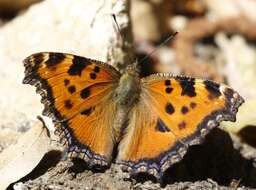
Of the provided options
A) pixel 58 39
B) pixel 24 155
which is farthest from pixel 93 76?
pixel 58 39

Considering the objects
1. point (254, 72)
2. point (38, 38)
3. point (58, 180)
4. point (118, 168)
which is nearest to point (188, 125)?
point (118, 168)

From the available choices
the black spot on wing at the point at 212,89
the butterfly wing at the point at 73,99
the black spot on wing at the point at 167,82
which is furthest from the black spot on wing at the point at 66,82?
the black spot on wing at the point at 212,89

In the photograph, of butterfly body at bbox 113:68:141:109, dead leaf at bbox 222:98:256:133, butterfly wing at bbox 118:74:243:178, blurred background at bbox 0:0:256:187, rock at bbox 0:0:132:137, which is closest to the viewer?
butterfly wing at bbox 118:74:243:178

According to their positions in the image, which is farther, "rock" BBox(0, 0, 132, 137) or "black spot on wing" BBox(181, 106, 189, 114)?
"rock" BBox(0, 0, 132, 137)

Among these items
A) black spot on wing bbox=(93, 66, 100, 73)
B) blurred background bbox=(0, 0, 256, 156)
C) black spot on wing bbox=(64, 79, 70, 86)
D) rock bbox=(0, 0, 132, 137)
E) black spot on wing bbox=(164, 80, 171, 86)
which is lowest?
black spot on wing bbox=(64, 79, 70, 86)

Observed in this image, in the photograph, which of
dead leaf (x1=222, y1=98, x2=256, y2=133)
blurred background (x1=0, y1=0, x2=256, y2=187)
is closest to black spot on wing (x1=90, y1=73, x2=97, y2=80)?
blurred background (x1=0, y1=0, x2=256, y2=187)

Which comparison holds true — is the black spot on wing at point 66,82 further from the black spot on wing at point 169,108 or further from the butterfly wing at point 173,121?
the black spot on wing at point 169,108

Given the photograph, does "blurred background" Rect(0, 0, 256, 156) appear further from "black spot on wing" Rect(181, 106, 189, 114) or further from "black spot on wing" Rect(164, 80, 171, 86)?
"black spot on wing" Rect(181, 106, 189, 114)
